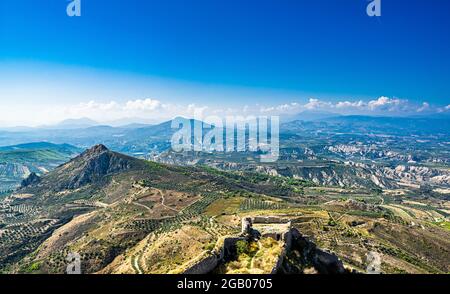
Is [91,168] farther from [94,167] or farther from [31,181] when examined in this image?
[31,181]

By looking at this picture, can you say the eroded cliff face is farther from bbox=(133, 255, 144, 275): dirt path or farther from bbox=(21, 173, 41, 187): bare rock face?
bbox=(21, 173, 41, 187): bare rock face

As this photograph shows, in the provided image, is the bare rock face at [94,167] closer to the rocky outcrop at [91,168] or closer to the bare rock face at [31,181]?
the rocky outcrop at [91,168]

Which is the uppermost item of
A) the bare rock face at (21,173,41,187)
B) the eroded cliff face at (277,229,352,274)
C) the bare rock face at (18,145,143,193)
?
the eroded cliff face at (277,229,352,274)

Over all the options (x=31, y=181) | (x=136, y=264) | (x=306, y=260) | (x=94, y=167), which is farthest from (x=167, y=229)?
(x=31, y=181)

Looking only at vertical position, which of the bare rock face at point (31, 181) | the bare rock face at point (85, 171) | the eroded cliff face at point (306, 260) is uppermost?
the eroded cliff face at point (306, 260)

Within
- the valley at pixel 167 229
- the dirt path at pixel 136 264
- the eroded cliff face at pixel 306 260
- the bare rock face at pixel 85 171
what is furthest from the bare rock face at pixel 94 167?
the eroded cliff face at pixel 306 260

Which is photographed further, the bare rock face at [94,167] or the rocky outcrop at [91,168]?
the bare rock face at [94,167]

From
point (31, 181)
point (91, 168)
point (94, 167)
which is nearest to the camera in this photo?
point (91, 168)

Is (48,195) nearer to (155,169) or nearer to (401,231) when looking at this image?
(155,169)

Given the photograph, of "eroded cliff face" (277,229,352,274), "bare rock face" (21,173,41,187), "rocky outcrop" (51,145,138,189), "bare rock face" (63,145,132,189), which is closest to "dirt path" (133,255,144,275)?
"eroded cliff face" (277,229,352,274)

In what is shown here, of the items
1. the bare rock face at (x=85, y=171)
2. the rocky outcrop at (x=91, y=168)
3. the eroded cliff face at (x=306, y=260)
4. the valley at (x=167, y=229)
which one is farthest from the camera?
the rocky outcrop at (x=91, y=168)
